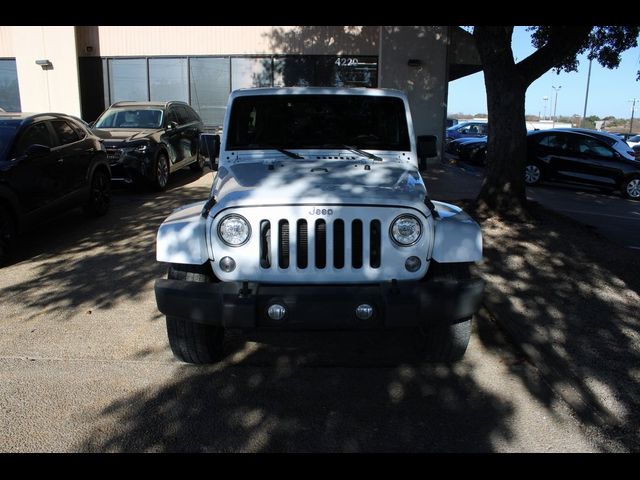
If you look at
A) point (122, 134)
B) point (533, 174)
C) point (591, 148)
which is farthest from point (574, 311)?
point (591, 148)

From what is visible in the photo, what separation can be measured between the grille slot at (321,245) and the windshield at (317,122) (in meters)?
1.48

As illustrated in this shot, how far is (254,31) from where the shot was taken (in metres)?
16.0

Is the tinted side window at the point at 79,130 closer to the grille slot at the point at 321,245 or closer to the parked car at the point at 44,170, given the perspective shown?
the parked car at the point at 44,170

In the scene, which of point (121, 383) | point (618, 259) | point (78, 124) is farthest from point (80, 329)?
point (618, 259)

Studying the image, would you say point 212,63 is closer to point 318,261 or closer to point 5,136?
point 5,136

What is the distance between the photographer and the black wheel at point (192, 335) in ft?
11.4

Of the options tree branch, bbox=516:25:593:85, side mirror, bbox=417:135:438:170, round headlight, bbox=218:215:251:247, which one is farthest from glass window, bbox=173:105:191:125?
round headlight, bbox=218:215:251:247

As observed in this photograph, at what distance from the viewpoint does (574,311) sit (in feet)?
15.7

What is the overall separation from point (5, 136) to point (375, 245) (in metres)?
5.30

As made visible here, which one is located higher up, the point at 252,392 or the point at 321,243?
the point at 321,243

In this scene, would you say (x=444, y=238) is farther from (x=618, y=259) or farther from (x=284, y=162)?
(x=618, y=259)

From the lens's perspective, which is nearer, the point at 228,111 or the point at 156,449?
the point at 156,449

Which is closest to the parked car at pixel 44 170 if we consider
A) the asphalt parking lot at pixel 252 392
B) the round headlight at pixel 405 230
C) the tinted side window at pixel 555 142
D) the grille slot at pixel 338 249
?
the asphalt parking lot at pixel 252 392

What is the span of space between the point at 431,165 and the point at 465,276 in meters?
12.6
